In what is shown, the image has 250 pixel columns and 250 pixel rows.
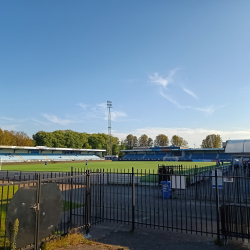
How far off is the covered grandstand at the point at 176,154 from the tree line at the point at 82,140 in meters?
23.5

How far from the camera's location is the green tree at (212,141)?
457 ft

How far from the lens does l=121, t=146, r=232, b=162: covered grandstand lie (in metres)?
97.0

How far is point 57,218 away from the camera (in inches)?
249

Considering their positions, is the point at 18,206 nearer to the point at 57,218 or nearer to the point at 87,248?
the point at 57,218

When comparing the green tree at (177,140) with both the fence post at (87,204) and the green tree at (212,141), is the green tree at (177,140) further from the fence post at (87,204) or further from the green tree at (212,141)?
the fence post at (87,204)

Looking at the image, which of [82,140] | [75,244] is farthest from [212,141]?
[75,244]

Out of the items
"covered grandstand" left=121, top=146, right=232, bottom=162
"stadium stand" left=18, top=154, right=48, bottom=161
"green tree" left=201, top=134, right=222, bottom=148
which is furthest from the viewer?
"green tree" left=201, top=134, right=222, bottom=148

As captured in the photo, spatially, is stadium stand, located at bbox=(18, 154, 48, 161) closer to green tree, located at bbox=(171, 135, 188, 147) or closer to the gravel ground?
the gravel ground

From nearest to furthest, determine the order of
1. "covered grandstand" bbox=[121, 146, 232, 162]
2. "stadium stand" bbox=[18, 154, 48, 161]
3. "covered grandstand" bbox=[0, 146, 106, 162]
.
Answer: "covered grandstand" bbox=[0, 146, 106, 162] < "stadium stand" bbox=[18, 154, 48, 161] < "covered grandstand" bbox=[121, 146, 232, 162]

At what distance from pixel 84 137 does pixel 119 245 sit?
5120 inches

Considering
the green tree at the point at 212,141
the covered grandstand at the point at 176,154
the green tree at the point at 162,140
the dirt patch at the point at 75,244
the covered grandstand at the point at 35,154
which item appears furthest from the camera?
the green tree at the point at 162,140

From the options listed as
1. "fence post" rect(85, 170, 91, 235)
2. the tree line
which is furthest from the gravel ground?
the tree line

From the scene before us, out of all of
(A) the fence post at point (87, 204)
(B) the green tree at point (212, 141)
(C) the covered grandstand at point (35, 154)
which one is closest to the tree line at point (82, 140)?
(B) the green tree at point (212, 141)

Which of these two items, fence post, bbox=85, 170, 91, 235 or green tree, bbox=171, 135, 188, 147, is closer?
fence post, bbox=85, 170, 91, 235
